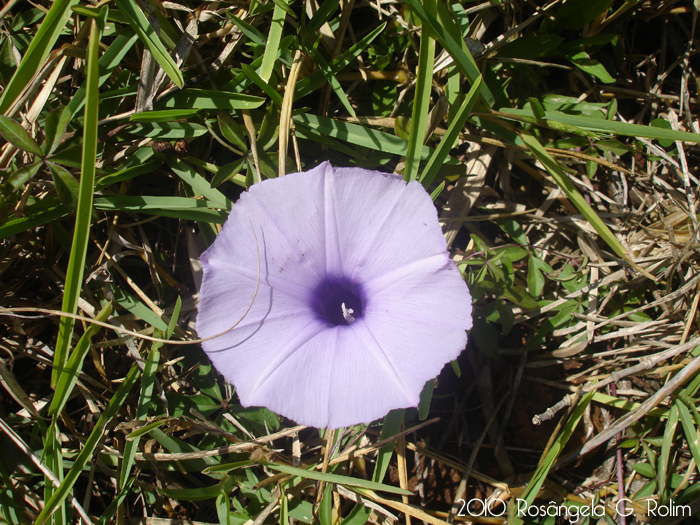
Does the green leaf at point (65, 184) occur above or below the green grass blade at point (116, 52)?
below

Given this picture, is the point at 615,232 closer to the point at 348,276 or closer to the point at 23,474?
the point at 348,276

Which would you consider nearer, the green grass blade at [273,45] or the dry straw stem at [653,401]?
the green grass blade at [273,45]

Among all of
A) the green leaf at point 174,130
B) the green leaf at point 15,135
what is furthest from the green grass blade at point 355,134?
the green leaf at point 15,135

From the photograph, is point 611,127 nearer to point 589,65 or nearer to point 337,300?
point 589,65

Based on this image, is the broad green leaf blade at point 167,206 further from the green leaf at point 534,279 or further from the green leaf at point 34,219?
the green leaf at point 534,279

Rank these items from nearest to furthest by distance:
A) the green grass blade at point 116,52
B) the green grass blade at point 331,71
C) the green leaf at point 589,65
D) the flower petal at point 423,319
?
the flower petal at point 423,319 < the green grass blade at point 116,52 < the green grass blade at point 331,71 < the green leaf at point 589,65
